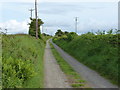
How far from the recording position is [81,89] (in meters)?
9.62

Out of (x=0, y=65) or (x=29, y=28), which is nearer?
(x=0, y=65)

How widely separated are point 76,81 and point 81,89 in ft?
5.28

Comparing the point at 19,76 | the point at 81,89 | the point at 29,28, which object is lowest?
the point at 81,89

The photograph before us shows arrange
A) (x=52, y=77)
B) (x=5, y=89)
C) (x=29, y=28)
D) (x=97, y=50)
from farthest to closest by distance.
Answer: (x=29, y=28) → (x=97, y=50) → (x=52, y=77) → (x=5, y=89)

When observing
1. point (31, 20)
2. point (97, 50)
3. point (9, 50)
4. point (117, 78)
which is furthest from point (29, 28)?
point (117, 78)

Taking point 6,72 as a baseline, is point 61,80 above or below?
below

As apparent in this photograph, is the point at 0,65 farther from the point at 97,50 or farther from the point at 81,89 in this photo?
the point at 97,50

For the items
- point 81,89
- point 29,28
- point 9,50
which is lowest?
point 81,89

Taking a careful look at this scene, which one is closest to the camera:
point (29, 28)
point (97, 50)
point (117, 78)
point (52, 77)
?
point (117, 78)

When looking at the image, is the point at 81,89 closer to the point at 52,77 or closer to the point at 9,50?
the point at 52,77

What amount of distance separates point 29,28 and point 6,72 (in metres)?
38.2

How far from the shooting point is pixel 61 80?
11.4 m

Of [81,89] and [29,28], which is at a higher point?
[29,28]

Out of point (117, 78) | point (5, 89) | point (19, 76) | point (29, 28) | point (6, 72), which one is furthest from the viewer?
point (29, 28)
